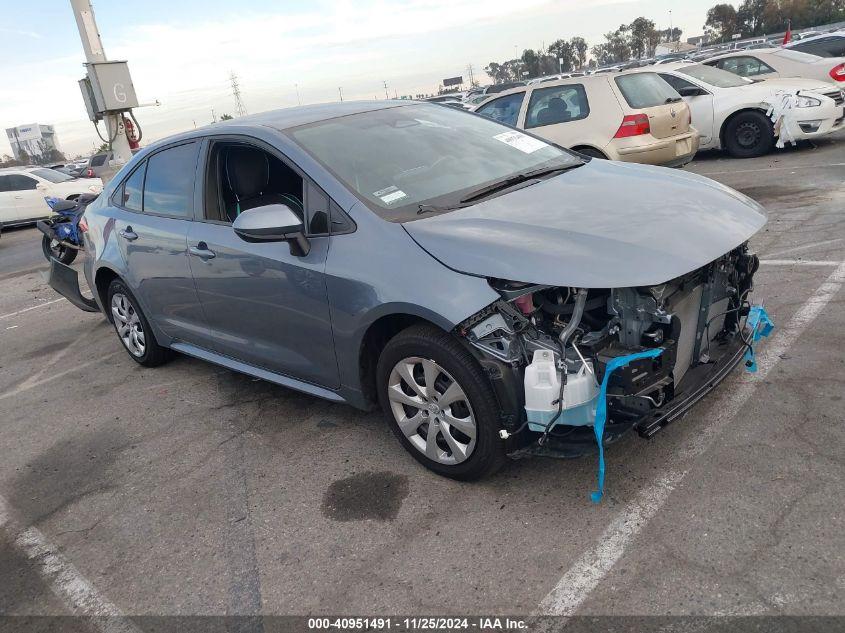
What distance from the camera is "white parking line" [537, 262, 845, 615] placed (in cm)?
247

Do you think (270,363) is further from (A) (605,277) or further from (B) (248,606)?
(A) (605,277)

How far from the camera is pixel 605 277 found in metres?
2.64

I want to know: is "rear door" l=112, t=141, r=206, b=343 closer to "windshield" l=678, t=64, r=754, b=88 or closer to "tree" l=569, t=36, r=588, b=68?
"windshield" l=678, t=64, r=754, b=88

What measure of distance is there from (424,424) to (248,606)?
111 cm

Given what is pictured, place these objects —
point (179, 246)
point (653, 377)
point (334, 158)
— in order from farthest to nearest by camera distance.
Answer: point (179, 246) < point (334, 158) < point (653, 377)

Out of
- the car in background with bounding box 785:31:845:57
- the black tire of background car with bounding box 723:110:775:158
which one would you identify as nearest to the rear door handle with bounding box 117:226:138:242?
the black tire of background car with bounding box 723:110:775:158

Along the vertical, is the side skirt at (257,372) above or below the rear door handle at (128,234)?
below

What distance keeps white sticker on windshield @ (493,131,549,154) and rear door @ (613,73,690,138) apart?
4977 millimetres

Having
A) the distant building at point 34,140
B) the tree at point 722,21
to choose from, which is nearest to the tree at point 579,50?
the tree at point 722,21

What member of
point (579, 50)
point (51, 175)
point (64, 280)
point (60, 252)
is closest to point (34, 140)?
point (579, 50)

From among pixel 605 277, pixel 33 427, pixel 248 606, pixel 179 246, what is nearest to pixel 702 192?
pixel 605 277

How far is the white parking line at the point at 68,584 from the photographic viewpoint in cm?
273

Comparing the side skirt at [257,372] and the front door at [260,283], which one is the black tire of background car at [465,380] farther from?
the side skirt at [257,372]

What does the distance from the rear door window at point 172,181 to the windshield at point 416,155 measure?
3.17 ft
